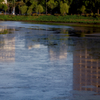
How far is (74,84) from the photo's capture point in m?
8.72

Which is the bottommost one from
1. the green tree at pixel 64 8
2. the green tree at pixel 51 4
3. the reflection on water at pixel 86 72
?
the reflection on water at pixel 86 72

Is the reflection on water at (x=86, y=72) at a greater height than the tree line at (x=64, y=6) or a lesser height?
lesser

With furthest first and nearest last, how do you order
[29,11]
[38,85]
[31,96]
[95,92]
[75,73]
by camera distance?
[29,11], [75,73], [38,85], [95,92], [31,96]

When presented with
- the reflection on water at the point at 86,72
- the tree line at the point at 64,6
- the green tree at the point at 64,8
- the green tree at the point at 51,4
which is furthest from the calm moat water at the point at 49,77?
the green tree at the point at 51,4

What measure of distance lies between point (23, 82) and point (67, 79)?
4.53 ft

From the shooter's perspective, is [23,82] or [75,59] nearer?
[23,82]

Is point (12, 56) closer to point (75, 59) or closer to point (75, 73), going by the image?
point (75, 59)

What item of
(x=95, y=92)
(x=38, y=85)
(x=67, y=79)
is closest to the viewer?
(x=95, y=92)

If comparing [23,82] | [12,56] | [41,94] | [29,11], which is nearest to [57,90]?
[41,94]

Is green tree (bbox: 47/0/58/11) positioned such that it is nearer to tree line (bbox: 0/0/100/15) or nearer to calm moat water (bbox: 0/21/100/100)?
tree line (bbox: 0/0/100/15)

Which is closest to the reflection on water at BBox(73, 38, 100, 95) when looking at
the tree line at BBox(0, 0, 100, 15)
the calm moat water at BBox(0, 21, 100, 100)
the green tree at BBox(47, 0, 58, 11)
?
the calm moat water at BBox(0, 21, 100, 100)

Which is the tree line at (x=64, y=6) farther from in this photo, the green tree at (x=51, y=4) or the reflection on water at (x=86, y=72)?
the reflection on water at (x=86, y=72)

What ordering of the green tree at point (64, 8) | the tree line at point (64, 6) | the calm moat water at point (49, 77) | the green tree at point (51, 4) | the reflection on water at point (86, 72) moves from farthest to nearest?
the green tree at point (51, 4)
the green tree at point (64, 8)
the tree line at point (64, 6)
the reflection on water at point (86, 72)
the calm moat water at point (49, 77)

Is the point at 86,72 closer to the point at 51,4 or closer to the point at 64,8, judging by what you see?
the point at 64,8
